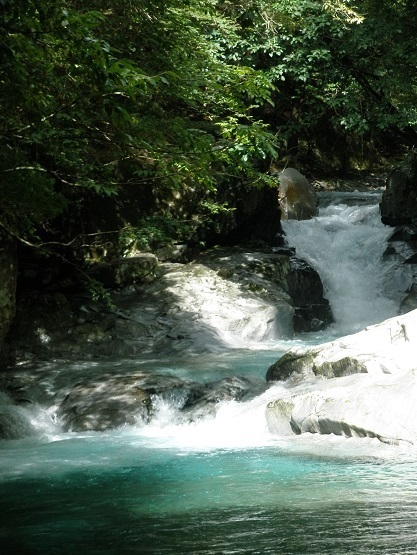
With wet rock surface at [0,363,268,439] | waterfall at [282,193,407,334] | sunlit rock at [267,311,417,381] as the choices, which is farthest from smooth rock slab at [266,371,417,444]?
waterfall at [282,193,407,334]

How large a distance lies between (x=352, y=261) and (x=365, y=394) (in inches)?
395

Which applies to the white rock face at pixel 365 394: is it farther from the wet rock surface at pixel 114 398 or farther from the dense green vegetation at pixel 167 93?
the dense green vegetation at pixel 167 93

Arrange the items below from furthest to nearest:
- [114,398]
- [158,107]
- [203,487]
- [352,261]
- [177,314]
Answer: [352,261], [177,314], [158,107], [114,398], [203,487]

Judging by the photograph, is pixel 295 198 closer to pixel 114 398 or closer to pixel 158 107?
pixel 158 107

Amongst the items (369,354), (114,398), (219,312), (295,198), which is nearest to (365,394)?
(369,354)

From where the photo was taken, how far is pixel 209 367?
10359 millimetres

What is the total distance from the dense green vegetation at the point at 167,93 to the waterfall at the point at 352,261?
226 centimetres

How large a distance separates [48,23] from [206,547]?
378cm

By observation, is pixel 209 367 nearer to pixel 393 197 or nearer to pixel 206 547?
pixel 206 547

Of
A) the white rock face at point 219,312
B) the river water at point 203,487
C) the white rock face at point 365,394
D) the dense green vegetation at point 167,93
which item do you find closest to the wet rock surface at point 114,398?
the river water at point 203,487

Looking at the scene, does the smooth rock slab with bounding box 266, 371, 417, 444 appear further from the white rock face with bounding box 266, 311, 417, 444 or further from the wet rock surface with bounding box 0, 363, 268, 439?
the wet rock surface with bounding box 0, 363, 268, 439

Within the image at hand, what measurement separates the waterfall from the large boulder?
350 mm

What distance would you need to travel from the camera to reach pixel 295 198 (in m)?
18.5

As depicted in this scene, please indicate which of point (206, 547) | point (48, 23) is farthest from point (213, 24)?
point (206, 547)
